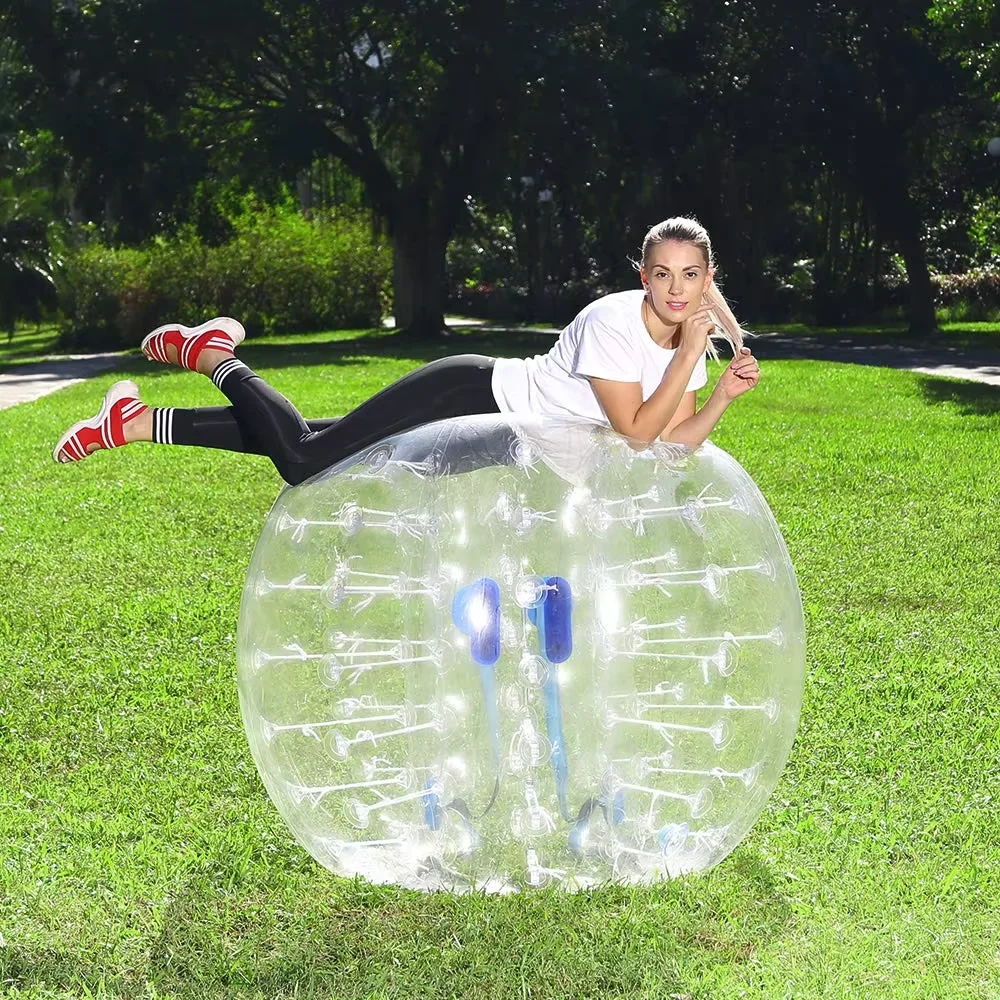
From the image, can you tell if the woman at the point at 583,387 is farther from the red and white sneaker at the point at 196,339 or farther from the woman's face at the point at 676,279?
the red and white sneaker at the point at 196,339

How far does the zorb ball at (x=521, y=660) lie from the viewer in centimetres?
349

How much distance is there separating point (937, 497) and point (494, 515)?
653cm

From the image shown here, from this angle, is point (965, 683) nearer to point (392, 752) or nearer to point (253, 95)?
point (392, 752)

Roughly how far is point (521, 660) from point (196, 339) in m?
1.98

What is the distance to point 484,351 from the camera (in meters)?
24.5

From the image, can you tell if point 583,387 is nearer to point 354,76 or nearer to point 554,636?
point 554,636

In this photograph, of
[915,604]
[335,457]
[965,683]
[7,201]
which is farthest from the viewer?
[7,201]

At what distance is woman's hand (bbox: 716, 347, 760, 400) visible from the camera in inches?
154

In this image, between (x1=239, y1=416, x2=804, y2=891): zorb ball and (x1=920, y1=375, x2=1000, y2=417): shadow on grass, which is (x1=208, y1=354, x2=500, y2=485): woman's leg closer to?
(x1=239, y1=416, x2=804, y2=891): zorb ball

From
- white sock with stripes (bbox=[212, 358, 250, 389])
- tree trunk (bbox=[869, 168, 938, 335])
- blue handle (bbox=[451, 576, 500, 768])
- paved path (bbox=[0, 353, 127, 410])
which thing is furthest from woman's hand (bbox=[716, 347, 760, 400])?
tree trunk (bbox=[869, 168, 938, 335])

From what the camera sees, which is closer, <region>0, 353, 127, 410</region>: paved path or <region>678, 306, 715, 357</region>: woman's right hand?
<region>678, 306, 715, 357</region>: woman's right hand

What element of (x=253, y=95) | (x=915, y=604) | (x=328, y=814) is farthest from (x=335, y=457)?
(x=253, y=95)

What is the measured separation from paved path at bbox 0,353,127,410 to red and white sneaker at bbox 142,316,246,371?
40.4ft

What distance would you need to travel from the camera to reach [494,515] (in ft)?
11.6
